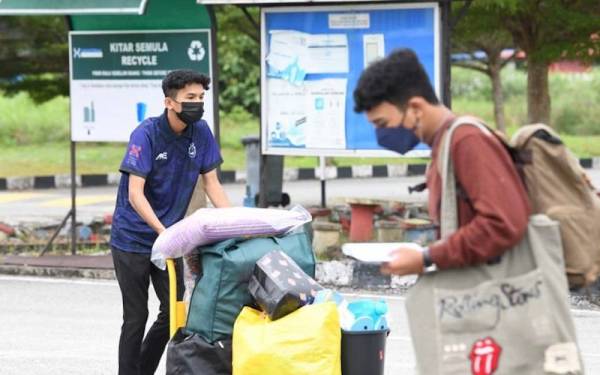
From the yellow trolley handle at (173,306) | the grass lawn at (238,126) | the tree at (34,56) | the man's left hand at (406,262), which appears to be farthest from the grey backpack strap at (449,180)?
the grass lawn at (238,126)

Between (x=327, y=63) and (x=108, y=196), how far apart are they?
810 cm

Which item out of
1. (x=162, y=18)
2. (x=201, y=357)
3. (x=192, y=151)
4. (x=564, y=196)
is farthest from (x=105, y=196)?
(x=564, y=196)

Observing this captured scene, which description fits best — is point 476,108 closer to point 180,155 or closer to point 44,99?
point 44,99

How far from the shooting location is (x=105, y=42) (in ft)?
40.9

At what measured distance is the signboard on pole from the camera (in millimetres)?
12125

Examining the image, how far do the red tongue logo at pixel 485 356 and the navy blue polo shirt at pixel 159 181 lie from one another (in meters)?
2.67

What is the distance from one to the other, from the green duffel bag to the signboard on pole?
6450mm

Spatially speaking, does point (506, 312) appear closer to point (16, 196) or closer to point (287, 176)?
point (16, 196)

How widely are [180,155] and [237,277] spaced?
3.16 ft

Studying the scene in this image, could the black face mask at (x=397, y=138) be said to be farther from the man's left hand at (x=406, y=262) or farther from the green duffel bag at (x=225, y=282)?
the green duffel bag at (x=225, y=282)

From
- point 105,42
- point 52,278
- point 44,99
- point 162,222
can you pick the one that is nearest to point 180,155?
point 162,222

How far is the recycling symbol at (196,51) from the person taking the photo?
11859 millimetres

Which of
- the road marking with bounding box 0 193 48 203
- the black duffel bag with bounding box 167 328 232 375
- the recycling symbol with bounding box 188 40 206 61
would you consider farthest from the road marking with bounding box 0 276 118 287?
the road marking with bounding box 0 193 48 203

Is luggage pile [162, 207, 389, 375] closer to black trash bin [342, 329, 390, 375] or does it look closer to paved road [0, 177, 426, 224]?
black trash bin [342, 329, 390, 375]
